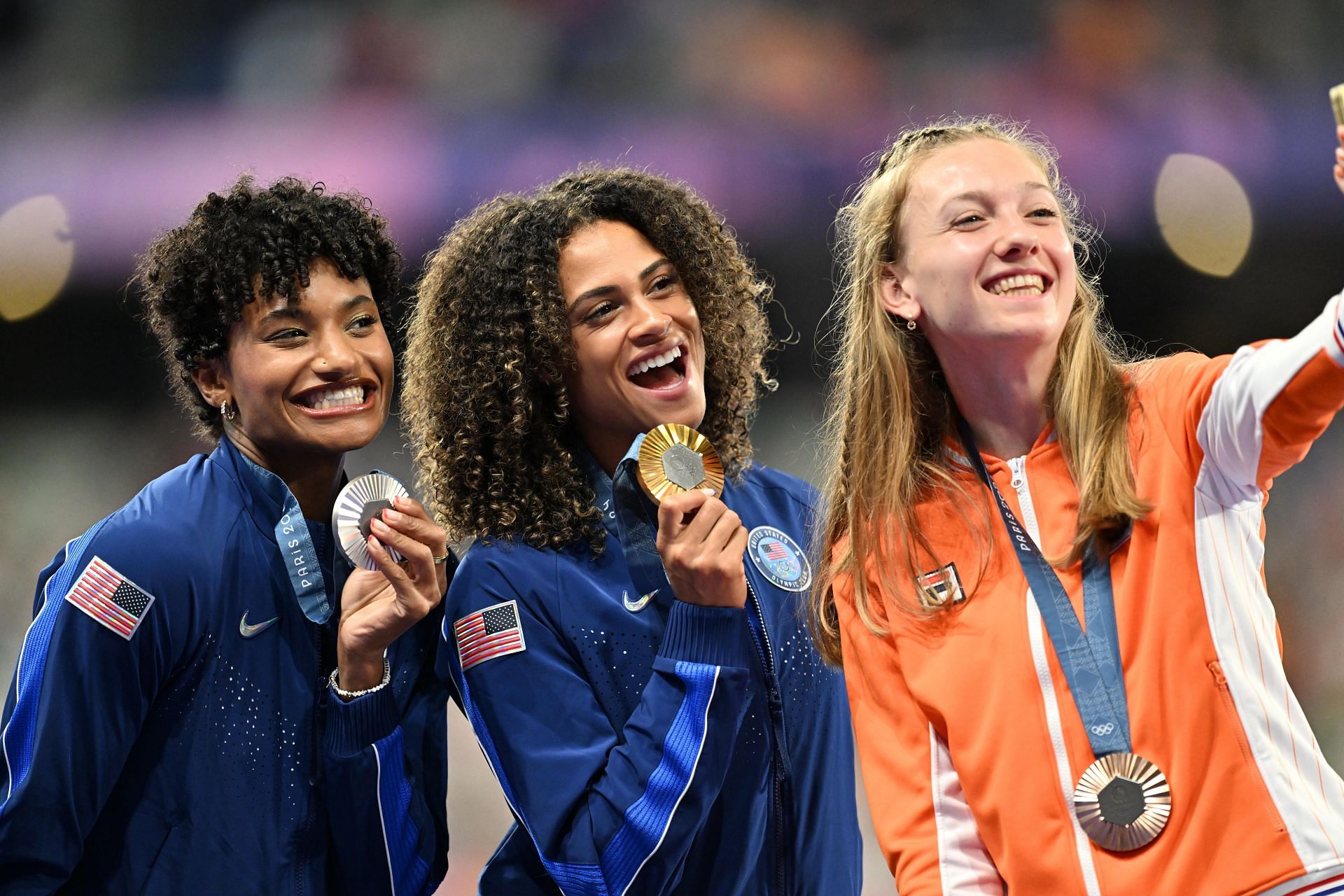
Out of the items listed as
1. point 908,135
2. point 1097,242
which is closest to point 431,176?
point 1097,242

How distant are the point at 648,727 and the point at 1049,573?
2.55 ft

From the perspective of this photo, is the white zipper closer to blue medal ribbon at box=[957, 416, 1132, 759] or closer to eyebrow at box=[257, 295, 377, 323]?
blue medal ribbon at box=[957, 416, 1132, 759]

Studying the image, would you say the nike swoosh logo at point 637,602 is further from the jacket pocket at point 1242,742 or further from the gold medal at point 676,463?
the jacket pocket at point 1242,742

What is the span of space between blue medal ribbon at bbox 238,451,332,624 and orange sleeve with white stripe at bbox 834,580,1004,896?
1.10 m

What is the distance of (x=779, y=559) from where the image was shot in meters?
2.75

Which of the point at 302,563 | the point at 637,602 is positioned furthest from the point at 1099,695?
the point at 302,563

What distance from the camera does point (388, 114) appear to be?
6500 millimetres

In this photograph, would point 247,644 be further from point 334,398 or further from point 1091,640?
point 1091,640

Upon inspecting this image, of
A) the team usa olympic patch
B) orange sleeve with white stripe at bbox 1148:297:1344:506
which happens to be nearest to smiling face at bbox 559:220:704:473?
the team usa olympic patch

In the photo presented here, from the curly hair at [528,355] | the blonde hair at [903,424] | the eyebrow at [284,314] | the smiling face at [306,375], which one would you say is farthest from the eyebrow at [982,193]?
the eyebrow at [284,314]

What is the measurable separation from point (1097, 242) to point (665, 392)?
172 inches

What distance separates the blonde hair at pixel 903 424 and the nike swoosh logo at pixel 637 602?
33 cm

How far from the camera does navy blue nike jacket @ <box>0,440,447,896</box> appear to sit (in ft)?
8.02

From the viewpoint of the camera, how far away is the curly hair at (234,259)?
274 centimetres
